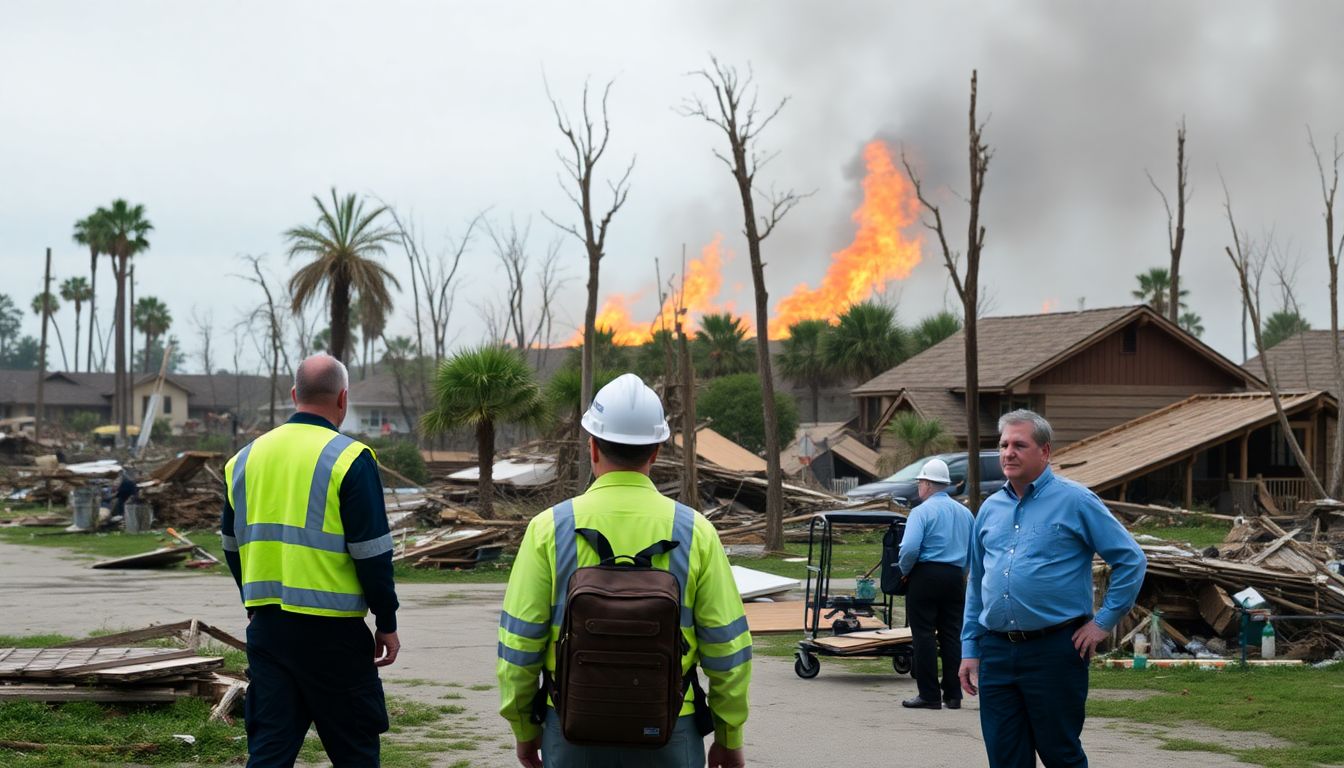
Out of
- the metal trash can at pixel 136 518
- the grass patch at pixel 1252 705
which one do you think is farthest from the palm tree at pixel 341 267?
the grass patch at pixel 1252 705

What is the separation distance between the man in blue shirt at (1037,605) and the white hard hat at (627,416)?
2.34 metres

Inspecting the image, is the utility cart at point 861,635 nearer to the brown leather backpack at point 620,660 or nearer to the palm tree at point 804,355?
the brown leather backpack at point 620,660

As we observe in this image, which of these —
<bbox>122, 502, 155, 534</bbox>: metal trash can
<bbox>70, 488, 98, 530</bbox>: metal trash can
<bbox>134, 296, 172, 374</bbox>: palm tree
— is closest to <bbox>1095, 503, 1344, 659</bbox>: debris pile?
<bbox>122, 502, 155, 534</bbox>: metal trash can

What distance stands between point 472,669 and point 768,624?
195 inches

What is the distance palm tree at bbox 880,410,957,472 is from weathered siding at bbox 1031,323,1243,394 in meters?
3.40

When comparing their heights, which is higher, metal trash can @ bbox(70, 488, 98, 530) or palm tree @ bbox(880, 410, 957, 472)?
palm tree @ bbox(880, 410, 957, 472)

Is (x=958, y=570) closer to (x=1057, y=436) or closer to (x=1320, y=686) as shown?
(x=1320, y=686)

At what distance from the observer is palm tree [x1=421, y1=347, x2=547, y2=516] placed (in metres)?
28.8

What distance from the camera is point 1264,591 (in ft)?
46.5

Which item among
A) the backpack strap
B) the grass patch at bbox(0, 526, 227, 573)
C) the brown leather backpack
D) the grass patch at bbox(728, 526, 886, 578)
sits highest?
the backpack strap

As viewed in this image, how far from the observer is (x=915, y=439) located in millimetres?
39000

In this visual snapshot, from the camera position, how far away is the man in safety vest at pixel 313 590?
548 centimetres

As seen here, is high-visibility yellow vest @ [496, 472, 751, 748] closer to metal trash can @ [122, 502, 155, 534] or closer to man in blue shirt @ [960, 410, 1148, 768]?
man in blue shirt @ [960, 410, 1148, 768]

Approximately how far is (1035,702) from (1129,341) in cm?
3796
